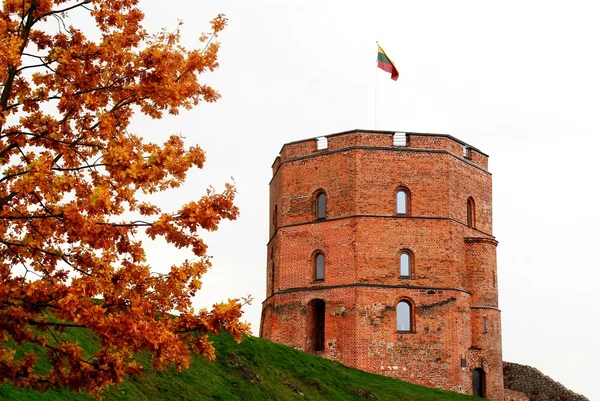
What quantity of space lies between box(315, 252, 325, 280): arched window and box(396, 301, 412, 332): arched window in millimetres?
3467

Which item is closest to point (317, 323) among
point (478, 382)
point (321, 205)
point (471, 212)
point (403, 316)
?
point (403, 316)

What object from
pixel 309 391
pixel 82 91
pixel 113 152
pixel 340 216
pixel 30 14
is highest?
pixel 340 216

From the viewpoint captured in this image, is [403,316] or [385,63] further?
[385,63]

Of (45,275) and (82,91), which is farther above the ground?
(82,91)

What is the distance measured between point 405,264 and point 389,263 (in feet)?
2.62

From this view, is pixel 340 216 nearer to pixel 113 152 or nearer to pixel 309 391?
pixel 309 391

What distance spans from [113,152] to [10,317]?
2216mm

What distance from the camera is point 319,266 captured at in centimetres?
3753

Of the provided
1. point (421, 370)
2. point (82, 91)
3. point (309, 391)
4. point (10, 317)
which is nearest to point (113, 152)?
point (82, 91)

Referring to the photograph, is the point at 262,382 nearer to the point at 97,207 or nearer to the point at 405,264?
the point at 405,264

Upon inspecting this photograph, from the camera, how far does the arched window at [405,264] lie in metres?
36.6

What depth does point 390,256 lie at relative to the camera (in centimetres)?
3641

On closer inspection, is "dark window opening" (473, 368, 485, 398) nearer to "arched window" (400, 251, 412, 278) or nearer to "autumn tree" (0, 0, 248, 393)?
"arched window" (400, 251, 412, 278)

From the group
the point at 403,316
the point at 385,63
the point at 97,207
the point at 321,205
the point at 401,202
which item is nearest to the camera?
the point at 97,207
